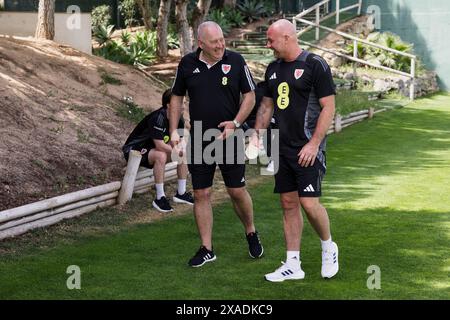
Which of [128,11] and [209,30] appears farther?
[128,11]

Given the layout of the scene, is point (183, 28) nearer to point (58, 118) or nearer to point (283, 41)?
point (58, 118)

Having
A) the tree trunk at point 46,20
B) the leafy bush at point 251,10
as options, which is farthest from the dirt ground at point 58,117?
the leafy bush at point 251,10

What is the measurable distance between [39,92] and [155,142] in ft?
11.9

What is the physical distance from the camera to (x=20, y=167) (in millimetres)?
9875

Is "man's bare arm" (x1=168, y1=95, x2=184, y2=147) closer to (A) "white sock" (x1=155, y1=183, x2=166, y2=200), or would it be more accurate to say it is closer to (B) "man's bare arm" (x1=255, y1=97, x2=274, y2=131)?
(B) "man's bare arm" (x1=255, y1=97, x2=274, y2=131)

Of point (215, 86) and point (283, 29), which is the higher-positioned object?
point (283, 29)

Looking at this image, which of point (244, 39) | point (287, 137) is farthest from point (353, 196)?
point (244, 39)

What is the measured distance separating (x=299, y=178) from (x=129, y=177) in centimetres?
373

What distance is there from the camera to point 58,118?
476 inches

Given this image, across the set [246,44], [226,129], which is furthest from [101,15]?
[226,129]

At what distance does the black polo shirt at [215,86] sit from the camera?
698 cm

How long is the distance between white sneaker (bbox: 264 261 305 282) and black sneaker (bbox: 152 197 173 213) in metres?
3.24

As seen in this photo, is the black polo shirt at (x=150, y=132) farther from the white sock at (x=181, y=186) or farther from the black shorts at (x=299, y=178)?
the black shorts at (x=299, y=178)

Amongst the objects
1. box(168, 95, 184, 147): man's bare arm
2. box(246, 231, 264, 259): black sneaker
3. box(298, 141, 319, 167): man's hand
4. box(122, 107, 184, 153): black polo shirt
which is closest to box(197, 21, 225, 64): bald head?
box(168, 95, 184, 147): man's bare arm
